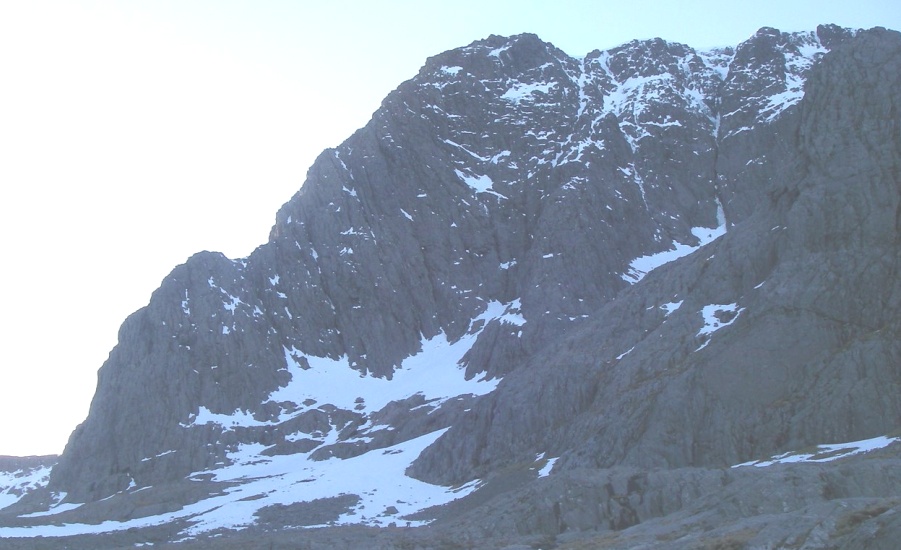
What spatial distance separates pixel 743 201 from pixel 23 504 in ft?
385

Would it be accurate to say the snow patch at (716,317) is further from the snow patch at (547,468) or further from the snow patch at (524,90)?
the snow patch at (524,90)

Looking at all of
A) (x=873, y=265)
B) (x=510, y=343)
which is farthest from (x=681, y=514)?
(x=510, y=343)

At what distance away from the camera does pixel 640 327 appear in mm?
94312

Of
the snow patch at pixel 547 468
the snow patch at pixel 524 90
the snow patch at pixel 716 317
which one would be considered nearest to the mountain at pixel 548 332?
the snow patch at pixel 547 468

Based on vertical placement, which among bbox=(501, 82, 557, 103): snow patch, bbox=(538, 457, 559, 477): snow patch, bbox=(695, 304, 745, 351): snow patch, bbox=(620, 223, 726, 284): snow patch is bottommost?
bbox=(538, 457, 559, 477): snow patch

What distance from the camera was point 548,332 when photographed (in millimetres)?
124312

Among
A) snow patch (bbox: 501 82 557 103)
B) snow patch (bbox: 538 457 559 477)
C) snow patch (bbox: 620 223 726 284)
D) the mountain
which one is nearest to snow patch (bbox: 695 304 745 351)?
the mountain

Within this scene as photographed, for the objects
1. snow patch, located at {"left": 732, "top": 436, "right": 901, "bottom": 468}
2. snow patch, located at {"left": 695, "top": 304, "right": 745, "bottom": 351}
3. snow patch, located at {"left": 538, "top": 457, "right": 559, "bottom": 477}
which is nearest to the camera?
snow patch, located at {"left": 732, "top": 436, "right": 901, "bottom": 468}

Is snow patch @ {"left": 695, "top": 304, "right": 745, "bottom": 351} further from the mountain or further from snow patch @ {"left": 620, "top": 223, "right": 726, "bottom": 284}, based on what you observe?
snow patch @ {"left": 620, "top": 223, "right": 726, "bottom": 284}

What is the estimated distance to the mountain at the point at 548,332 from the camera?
5956cm

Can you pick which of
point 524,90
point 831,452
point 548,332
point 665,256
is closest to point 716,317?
point 831,452

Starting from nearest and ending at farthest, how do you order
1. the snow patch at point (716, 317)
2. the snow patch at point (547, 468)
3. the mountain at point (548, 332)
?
the mountain at point (548, 332) → the snow patch at point (547, 468) → the snow patch at point (716, 317)

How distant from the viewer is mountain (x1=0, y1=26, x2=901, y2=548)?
59.6 meters

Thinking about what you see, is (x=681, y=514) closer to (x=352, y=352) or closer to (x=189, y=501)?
(x=189, y=501)
